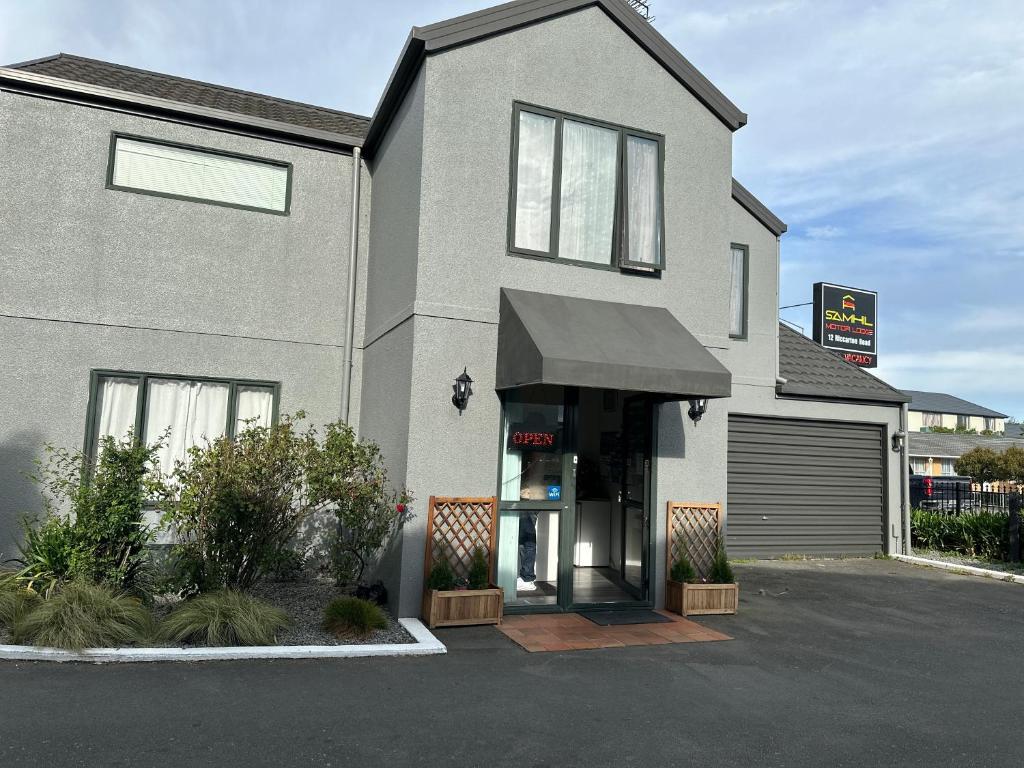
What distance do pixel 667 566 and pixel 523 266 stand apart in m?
4.29

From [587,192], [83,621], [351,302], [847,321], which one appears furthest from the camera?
[847,321]

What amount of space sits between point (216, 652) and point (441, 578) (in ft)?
7.96

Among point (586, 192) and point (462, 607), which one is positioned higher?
point (586, 192)

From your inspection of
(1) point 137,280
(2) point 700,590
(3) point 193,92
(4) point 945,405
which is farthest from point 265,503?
(4) point 945,405

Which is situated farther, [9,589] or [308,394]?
[308,394]

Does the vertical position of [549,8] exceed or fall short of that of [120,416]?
it exceeds it

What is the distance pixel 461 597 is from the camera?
317 inches

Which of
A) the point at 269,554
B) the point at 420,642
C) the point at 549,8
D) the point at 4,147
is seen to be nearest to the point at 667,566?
the point at 420,642

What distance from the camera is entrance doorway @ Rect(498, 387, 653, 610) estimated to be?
8.94 metres

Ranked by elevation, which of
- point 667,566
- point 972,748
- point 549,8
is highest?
point 549,8

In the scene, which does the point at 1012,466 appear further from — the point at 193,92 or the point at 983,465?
the point at 193,92

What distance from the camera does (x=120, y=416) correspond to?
9914 mm

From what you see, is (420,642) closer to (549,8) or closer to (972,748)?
(972,748)

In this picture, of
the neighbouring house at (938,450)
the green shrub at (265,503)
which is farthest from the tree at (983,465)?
the green shrub at (265,503)
